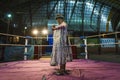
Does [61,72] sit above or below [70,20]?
below

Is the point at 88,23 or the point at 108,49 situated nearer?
the point at 88,23

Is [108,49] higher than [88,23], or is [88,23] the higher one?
[88,23]

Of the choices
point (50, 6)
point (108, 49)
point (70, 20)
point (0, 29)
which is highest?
point (50, 6)

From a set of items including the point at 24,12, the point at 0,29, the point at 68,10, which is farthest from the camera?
the point at 68,10

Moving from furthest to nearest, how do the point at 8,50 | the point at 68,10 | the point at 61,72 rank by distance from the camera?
the point at 68,10
the point at 8,50
the point at 61,72

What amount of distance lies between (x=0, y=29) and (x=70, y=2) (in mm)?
8790

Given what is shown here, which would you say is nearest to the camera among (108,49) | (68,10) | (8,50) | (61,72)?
(61,72)

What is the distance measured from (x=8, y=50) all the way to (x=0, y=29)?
6.50 metres

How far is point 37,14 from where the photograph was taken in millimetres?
21406

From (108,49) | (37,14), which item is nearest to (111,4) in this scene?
(108,49)

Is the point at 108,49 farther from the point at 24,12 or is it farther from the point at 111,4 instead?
the point at 24,12

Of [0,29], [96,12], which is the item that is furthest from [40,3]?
[96,12]

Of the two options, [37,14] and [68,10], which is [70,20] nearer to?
[68,10]

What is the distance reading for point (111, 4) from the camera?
20844mm
